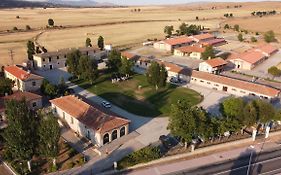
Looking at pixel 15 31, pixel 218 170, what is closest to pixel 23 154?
pixel 218 170

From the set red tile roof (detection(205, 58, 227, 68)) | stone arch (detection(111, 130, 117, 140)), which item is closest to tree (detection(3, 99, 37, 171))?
stone arch (detection(111, 130, 117, 140))

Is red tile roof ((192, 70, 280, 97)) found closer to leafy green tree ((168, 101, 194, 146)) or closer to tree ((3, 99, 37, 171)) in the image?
leafy green tree ((168, 101, 194, 146))

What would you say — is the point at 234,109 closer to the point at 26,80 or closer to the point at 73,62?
the point at 73,62

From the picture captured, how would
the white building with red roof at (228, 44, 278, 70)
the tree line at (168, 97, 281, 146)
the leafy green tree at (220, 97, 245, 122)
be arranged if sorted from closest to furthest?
the tree line at (168, 97, 281, 146)
the leafy green tree at (220, 97, 245, 122)
the white building with red roof at (228, 44, 278, 70)

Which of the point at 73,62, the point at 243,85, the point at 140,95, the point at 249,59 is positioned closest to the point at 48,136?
the point at 140,95

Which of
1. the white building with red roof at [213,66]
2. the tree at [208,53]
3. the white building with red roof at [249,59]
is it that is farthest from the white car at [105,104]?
the white building with red roof at [249,59]

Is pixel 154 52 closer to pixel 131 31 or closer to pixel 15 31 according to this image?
pixel 131 31
